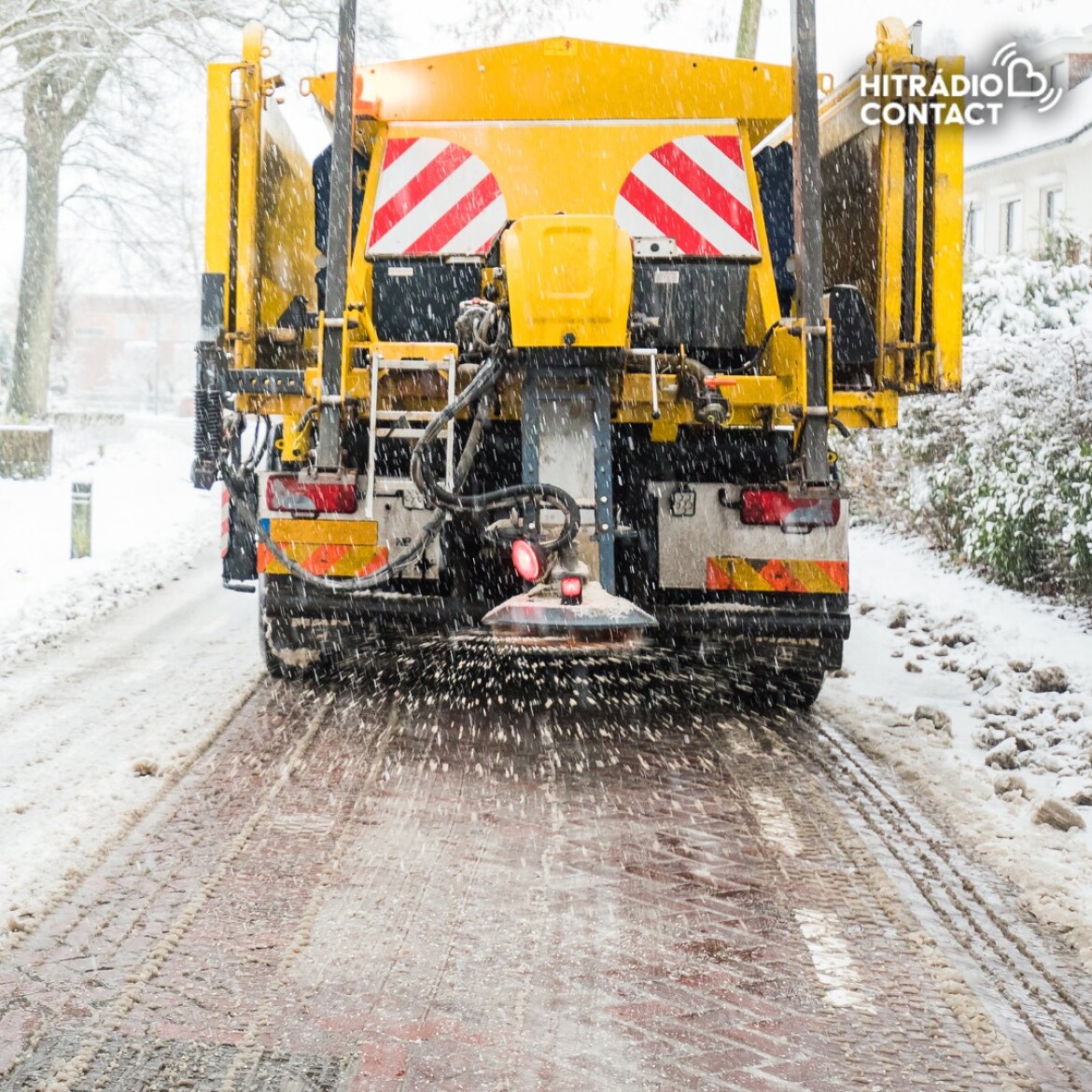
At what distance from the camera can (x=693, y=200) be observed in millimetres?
6098

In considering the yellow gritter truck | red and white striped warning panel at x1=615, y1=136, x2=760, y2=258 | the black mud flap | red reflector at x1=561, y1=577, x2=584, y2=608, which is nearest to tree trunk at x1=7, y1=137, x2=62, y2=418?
the black mud flap

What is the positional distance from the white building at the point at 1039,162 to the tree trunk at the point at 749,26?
36.1 ft

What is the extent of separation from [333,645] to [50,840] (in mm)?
2011

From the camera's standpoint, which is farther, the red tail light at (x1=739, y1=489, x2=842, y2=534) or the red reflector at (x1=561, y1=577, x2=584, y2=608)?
the red tail light at (x1=739, y1=489, x2=842, y2=534)

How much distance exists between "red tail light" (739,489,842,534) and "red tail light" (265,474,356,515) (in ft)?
5.16

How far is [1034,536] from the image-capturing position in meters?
9.03

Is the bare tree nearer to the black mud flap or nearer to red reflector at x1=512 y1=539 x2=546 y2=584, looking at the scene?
the black mud flap

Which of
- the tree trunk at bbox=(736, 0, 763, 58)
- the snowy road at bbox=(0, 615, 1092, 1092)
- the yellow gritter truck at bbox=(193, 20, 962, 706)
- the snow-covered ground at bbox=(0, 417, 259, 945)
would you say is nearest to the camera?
the snowy road at bbox=(0, 615, 1092, 1092)

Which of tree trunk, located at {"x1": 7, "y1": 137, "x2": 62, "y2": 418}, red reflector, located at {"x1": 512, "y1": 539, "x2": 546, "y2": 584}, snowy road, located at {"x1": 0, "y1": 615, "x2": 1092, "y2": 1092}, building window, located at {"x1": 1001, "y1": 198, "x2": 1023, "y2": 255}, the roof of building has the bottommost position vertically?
snowy road, located at {"x1": 0, "y1": 615, "x2": 1092, "y2": 1092}

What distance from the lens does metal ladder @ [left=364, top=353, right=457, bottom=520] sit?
508cm

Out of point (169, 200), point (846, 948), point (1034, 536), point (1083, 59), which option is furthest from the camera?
point (1083, 59)

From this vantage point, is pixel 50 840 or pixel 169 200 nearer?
pixel 50 840

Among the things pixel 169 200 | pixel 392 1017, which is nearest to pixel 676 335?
pixel 392 1017

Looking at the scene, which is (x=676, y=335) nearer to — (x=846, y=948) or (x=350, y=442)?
(x=350, y=442)
